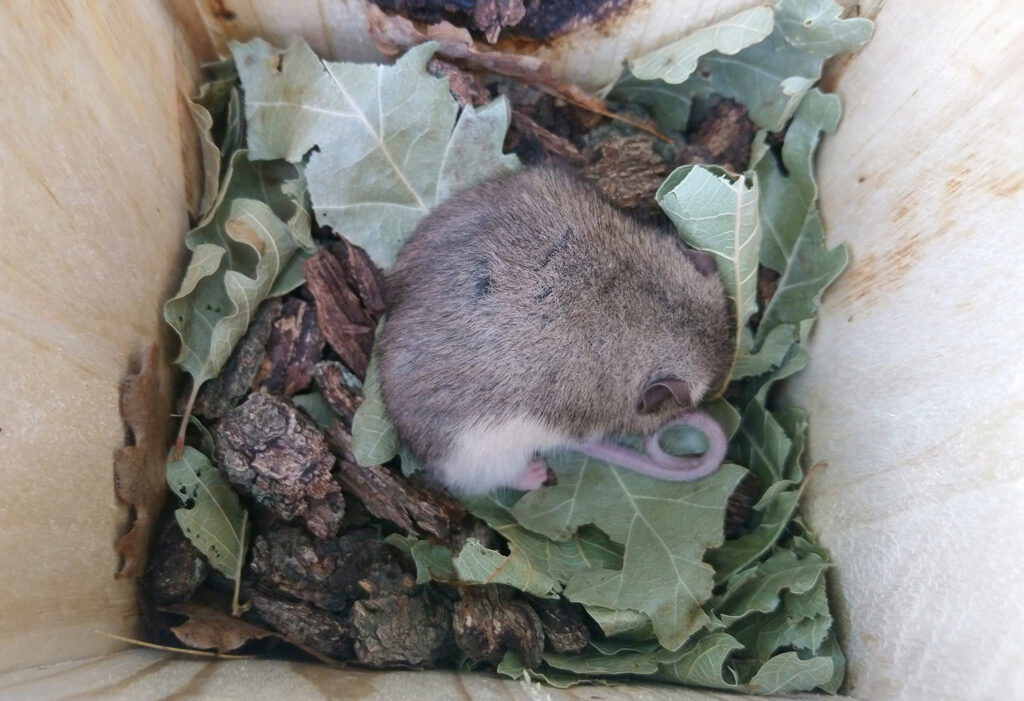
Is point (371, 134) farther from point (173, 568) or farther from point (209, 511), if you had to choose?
point (173, 568)

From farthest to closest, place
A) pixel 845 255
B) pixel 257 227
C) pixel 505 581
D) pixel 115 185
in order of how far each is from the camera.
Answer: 1. pixel 257 227
2. pixel 845 255
3. pixel 505 581
4. pixel 115 185

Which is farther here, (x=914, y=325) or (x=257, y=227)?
(x=257, y=227)

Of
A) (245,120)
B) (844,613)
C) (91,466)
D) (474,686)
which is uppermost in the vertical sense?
(245,120)

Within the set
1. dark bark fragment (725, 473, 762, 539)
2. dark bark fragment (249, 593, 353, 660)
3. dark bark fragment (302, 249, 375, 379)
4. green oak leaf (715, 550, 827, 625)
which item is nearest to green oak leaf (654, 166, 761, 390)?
dark bark fragment (725, 473, 762, 539)

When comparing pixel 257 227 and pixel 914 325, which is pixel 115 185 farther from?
pixel 914 325

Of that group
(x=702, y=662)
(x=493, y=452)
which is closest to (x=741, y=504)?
(x=702, y=662)

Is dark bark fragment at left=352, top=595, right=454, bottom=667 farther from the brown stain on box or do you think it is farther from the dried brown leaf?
the brown stain on box

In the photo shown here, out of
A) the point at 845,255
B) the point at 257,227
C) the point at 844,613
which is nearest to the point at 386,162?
the point at 257,227
